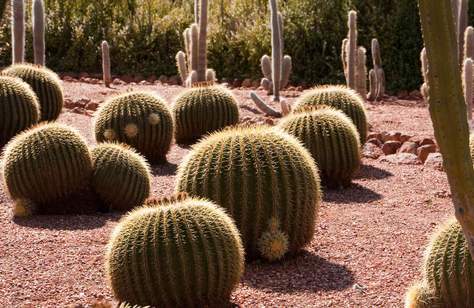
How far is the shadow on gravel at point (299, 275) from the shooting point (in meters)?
5.43

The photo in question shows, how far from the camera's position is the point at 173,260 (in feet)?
15.7

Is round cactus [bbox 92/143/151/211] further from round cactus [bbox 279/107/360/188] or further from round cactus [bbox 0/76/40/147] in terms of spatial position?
round cactus [bbox 0/76/40/147]

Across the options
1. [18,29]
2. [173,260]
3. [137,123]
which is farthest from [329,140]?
[18,29]

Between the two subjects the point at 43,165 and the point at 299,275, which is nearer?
the point at 299,275

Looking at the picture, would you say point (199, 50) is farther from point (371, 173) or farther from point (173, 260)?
point (173, 260)

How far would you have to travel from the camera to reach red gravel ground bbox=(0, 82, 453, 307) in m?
5.27

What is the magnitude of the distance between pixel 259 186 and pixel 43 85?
5139 millimetres

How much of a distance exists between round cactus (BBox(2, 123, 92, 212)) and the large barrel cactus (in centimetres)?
344

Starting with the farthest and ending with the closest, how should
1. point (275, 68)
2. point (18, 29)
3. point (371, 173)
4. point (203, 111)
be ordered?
point (275, 68)
point (18, 29)
point (203, 111)
point (371, 173)

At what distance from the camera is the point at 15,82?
30.4ft

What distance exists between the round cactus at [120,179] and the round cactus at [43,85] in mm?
3006

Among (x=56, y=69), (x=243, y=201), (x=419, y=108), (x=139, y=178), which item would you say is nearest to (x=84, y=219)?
(x=139, y=178)

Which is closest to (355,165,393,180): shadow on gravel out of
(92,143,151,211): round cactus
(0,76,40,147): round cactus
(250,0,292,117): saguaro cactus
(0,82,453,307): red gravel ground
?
(0,82,453,307): red gravel ground

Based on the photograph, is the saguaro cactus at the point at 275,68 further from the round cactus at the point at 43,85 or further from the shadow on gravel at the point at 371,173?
the round cactus at the point at 43,85
